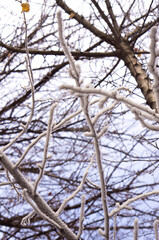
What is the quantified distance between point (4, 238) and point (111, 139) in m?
2.56

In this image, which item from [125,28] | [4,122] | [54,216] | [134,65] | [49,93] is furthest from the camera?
[4,122]

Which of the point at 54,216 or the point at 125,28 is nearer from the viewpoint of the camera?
the point at 54,216

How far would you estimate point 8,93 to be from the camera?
17.4 ft

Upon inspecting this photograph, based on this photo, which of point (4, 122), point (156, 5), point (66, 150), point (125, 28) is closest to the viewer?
point (156, 5)

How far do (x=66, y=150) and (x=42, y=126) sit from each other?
678 millimetres

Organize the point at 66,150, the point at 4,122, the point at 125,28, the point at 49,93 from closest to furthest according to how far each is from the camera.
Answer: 1. the point at 125,28
2. the point at 49,93
3. the point at 66,150
4. the point at 4,122

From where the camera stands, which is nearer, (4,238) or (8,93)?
(4,238)

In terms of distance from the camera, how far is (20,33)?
4.91 m

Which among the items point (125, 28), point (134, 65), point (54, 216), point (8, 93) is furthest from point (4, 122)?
point (54, 216)

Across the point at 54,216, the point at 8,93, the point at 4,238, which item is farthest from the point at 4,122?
the point at 54,216

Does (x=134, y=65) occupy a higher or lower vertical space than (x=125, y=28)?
lower

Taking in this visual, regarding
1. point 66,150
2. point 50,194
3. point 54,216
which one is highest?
point 66,150

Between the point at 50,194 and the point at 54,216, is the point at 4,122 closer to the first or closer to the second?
the point at 50,194

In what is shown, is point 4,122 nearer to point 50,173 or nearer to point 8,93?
point 8,93
